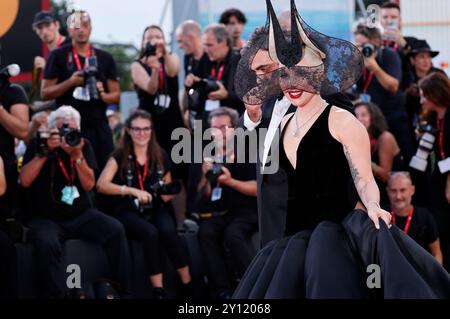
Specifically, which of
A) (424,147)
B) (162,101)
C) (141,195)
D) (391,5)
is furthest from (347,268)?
(391,5)

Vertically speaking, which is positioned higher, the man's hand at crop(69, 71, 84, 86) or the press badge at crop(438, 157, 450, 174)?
the man's hand at crop(69, 71, 84, 86)

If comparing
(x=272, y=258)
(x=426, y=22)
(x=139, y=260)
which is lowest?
(x=139, y=260)

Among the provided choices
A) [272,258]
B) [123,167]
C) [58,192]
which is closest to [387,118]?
[123,167]

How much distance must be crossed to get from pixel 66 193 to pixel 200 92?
4.63ft

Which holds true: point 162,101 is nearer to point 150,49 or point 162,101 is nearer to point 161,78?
point 161,78

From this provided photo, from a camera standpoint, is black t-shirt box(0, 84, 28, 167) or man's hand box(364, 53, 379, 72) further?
man's hand box(364, 53, 379, 72)

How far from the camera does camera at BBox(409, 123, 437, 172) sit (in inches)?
269

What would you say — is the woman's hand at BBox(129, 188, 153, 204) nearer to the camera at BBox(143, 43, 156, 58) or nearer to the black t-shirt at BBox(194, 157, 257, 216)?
the black t-shirt at BBox(194, 157, 257, 216)

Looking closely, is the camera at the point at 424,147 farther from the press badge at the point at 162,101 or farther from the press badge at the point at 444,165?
the press badge at the point at 162,101

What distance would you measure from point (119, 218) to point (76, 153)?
632 millimetres

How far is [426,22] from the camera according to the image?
Result: 9.44m

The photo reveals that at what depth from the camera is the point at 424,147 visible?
22.6 ft

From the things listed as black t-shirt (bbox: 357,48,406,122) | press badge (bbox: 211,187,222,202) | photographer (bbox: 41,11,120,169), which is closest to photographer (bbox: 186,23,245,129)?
press badge (bbox: 211,187,222,202)

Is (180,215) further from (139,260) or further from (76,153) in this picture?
(76,153)
